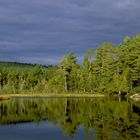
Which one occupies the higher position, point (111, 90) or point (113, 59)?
point (113, 59)

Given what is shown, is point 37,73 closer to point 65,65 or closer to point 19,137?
point 65,65

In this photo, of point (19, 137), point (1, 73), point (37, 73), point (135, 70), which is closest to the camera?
point (19, 137)

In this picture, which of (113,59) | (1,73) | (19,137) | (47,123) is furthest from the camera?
(1,73)

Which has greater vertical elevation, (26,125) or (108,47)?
(108,47)

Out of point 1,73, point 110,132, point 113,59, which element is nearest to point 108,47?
point 113,59

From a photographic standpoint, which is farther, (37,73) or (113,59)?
(37,73)

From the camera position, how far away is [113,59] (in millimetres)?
105375

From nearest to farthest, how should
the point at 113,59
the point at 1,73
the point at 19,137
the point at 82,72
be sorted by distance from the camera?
1. the point at 19,137
2. the point at 113,59
3. the point at 82,72
4. the point at 1,73

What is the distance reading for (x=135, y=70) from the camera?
3782 inches

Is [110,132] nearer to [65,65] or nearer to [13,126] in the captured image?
[13,126]

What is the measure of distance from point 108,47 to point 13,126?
250ft

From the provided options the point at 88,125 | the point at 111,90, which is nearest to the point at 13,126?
the point at 88,125

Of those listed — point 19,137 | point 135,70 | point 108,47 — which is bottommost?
point 19,137

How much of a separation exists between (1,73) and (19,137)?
115181mm
